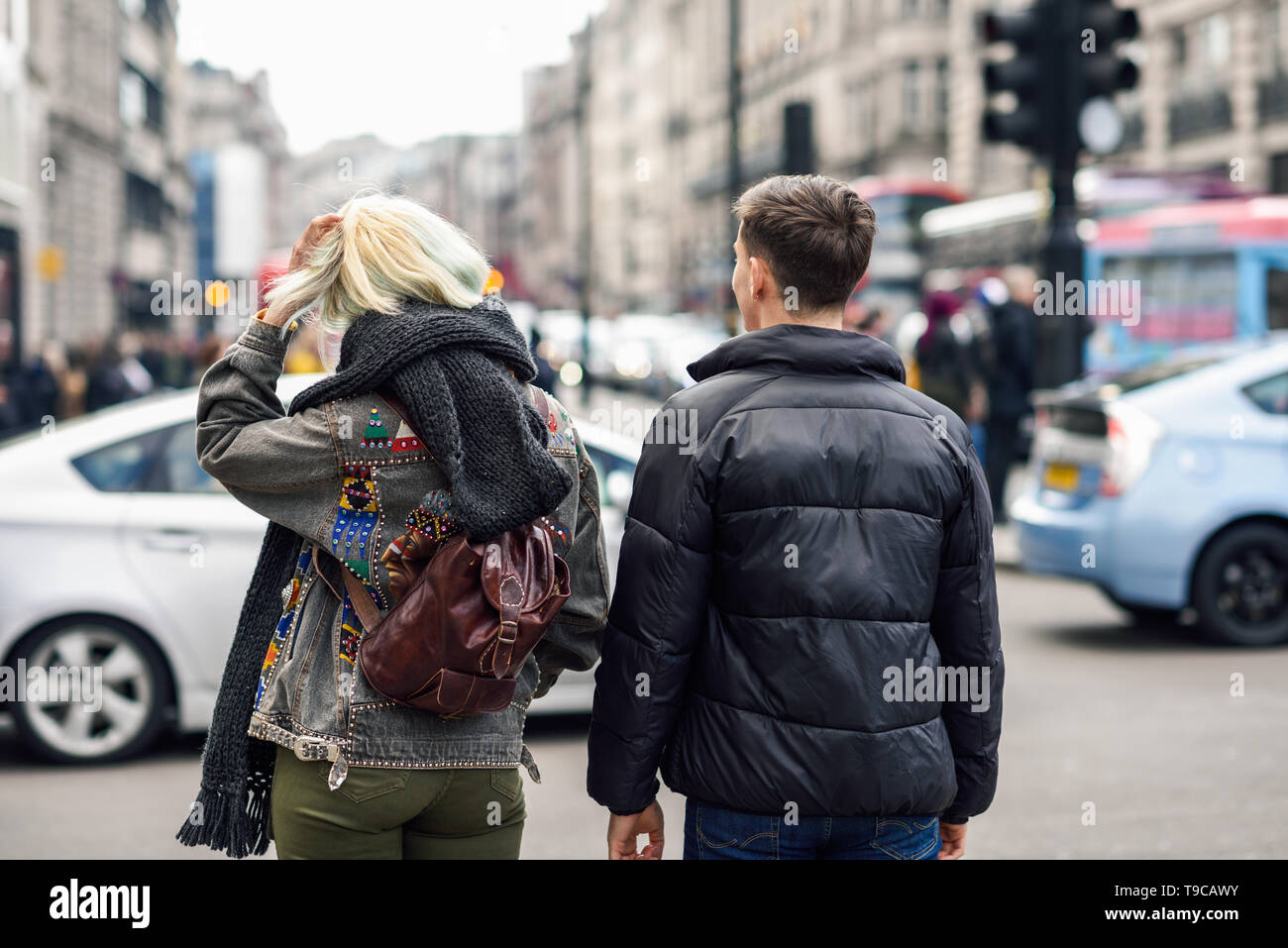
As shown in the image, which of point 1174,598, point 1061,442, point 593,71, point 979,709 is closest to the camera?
point 979,709

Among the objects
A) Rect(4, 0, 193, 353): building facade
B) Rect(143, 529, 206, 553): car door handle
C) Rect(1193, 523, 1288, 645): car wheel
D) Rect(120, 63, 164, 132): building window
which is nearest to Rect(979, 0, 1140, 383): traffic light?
Rect(1193, 523, 1288, 645): car wheel

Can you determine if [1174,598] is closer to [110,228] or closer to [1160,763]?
[1160,763]

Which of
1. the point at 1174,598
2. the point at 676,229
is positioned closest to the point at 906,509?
the point at 1174,598

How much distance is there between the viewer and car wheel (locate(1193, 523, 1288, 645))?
28.6 ft

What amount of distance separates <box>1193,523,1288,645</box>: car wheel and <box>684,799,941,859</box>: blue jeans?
21.2 feet

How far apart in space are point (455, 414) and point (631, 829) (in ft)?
2.53

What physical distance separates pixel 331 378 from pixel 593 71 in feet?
388

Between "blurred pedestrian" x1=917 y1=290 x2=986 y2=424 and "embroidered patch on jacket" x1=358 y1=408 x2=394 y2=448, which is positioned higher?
"blurred pedestrian" x1=917 y1=290 x2=986 y2=424

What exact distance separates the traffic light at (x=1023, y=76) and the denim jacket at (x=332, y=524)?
923cm

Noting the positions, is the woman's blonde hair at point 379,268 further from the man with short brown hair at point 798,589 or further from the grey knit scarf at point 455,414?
the man with short brown hair at point 798,589

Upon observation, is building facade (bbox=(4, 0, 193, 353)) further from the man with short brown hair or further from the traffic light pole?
the man with short brown hair

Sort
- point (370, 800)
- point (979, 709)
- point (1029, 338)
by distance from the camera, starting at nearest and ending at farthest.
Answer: point (370, 800) < point (979, 709) < point (1029, 338)

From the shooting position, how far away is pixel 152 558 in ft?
21.0

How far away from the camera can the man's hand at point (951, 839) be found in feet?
9.67
